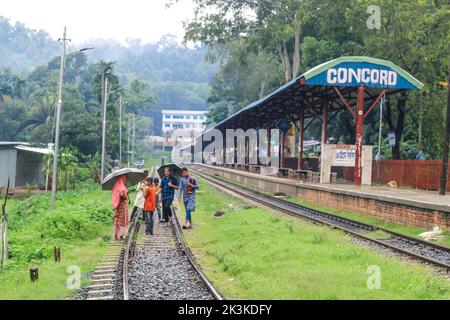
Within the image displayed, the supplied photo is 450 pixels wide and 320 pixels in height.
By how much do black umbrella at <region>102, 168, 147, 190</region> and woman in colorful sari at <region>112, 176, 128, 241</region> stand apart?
0.19m

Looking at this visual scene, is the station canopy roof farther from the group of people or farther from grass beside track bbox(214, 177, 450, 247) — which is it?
the group of people

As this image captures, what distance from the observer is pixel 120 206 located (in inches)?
673

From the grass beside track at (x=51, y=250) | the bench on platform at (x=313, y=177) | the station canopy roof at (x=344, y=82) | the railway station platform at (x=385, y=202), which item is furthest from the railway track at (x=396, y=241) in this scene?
the bench on platform at (x=313, y=177)

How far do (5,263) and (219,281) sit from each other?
5.40 m

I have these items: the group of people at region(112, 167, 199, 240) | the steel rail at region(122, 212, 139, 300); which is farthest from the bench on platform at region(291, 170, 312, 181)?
the group of people at region(112, 167, 199, 240)

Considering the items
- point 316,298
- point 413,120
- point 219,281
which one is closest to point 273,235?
point 219,281

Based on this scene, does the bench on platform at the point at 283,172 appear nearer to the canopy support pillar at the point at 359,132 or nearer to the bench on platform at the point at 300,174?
the bench on platform at the point at 300,174

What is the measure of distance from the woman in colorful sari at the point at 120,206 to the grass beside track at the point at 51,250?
42cm

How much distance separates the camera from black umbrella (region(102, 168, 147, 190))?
1703 centimetres

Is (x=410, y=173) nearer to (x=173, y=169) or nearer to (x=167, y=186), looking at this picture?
(x=173, y=169)

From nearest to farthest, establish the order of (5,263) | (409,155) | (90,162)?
(5,263) → (409,155) → (90,162)

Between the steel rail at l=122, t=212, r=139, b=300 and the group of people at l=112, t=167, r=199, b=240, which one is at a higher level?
the group of people at l=112, t=167, r=199, b=240
